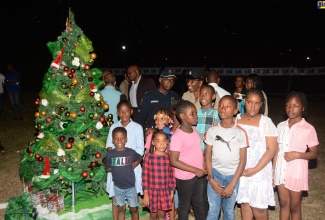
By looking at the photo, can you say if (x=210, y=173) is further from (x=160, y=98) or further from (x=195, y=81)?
(x=160, y=98)

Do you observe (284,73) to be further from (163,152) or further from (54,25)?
(54,25)

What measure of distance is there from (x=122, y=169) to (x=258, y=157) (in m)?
1.69

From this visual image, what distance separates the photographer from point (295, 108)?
394 cm

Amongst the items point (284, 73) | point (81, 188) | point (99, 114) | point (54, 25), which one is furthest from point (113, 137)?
point (54, 25)

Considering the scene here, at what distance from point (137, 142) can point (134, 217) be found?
1004 millimetres

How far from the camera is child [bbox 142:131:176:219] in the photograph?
4.00 meters

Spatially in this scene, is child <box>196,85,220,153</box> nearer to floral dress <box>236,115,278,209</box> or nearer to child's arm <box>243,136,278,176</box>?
floral dress <box>236,115,278,209</box>

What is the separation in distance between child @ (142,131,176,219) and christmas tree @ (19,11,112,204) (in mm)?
1148

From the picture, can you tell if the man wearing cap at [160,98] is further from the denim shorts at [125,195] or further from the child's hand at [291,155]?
the child's hand at [291,155]

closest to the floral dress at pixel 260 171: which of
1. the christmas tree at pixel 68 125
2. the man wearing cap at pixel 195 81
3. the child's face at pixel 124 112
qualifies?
the man wearing cap at pixel 195 81

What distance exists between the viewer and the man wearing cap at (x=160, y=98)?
5.13 m

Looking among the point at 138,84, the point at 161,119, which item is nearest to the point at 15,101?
the point at 138,84

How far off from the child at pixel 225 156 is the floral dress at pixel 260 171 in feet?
0.46

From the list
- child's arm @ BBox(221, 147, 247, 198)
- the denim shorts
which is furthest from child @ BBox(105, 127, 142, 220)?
child's arm @ BBox(221, 147, 247, 198)
